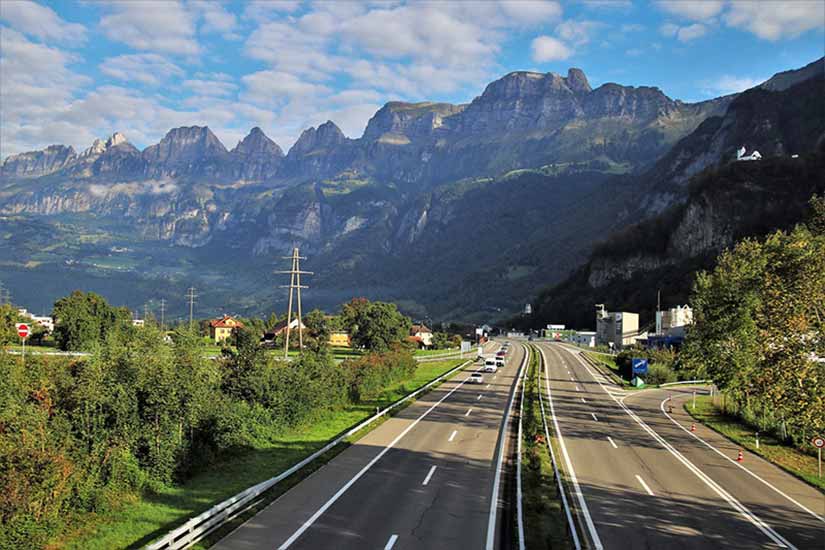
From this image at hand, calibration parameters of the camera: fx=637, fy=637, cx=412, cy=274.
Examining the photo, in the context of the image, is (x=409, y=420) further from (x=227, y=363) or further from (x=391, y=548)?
(x=391, y=548)

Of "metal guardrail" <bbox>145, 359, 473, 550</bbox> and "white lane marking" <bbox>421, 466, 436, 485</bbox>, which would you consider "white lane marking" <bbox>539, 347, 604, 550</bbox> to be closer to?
"white lane marking" <bbox>421, 466, 436, 485</bbox>

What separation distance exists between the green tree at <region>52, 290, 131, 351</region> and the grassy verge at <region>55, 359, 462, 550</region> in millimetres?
63379

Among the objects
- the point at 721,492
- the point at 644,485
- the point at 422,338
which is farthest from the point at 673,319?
the point at 644,485

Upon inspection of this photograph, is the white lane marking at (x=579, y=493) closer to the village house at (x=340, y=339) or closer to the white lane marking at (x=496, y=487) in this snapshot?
the white lane marking at (x=496, y=487)

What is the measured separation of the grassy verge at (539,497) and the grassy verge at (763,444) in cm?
1216

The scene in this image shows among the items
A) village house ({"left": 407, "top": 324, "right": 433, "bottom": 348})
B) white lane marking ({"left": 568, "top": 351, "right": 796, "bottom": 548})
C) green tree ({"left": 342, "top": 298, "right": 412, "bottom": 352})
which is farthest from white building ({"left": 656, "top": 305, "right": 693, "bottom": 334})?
white lane marking ({"left": 568, "top": 351, "right": 796, "bottom": 548})

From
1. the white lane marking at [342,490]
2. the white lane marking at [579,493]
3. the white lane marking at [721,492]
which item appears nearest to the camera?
the white lane marking at [342,490]

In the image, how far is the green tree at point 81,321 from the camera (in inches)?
3563

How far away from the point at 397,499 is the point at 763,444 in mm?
26583

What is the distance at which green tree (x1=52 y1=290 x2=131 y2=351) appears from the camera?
90.5 metres

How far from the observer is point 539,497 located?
23531 millimetres

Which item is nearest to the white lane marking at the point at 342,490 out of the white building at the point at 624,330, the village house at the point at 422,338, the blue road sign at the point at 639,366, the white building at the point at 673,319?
the blue road sign at the point at 639,366

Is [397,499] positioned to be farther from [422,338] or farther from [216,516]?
[422,338]

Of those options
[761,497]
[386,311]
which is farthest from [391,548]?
[386,311]
